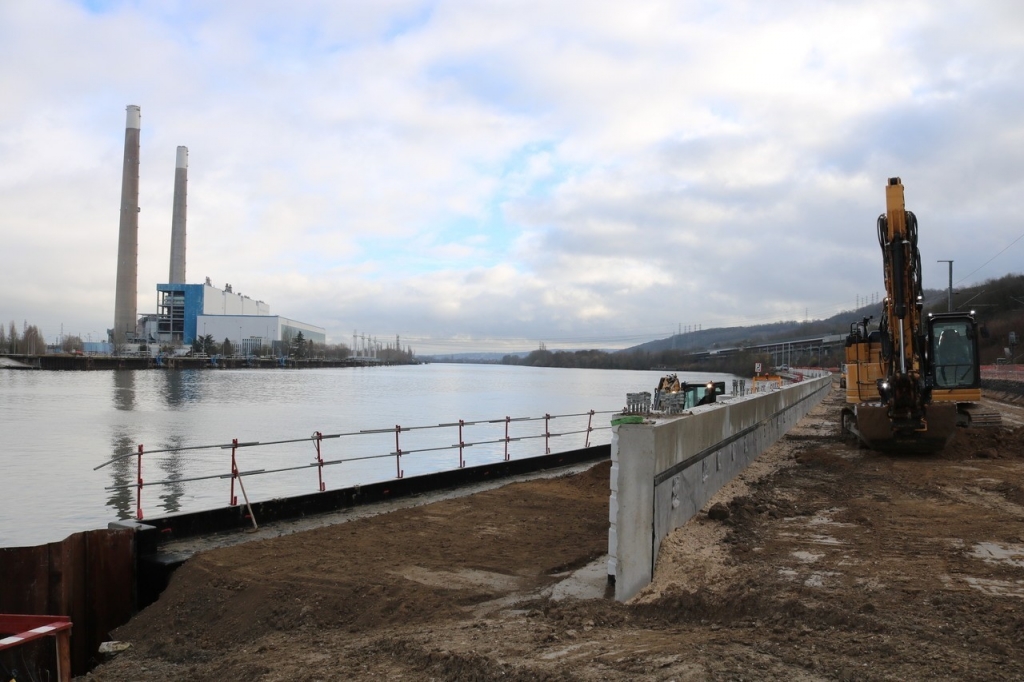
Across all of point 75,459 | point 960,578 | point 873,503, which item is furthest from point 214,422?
point 960,578

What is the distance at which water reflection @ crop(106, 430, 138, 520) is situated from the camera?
19.5m

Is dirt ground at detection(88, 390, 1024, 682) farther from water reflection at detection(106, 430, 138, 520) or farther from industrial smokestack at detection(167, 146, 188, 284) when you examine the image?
industrial smokestack at detection(167, 146, 188, 284)

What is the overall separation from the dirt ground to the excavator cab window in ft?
24.7

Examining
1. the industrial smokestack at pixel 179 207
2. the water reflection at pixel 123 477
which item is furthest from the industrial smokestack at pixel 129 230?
the water reflection at pixel 123 477

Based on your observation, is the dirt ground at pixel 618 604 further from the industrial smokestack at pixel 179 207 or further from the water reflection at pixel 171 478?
the industrial smokestack at pixel 179 207

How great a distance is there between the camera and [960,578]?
20.6ft

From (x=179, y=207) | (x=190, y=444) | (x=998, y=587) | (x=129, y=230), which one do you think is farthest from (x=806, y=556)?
(x=179, y=207)

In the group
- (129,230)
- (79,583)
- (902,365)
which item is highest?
(129,230)

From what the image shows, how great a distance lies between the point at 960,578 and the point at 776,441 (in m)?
13.1

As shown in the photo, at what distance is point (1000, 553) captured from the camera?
23.5 ft

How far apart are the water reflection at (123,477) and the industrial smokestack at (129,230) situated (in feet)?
322

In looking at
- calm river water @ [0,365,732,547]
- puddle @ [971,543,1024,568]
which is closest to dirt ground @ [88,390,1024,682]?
puddle @ [971,543,1024,568]

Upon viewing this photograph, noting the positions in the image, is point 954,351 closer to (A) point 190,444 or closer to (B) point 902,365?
(B) point 902,365

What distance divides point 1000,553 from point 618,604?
3776 millimetres
